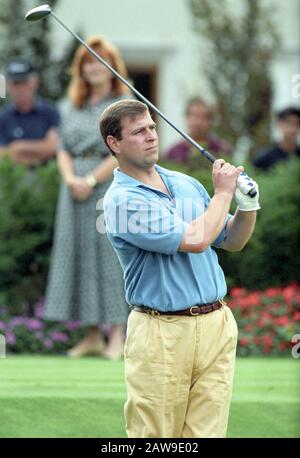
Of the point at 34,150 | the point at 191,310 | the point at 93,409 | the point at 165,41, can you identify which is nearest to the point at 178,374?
the point at 191,310

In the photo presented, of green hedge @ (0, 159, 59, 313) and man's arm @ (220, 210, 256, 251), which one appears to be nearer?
man's arm @ (220, 210, 256, 251)

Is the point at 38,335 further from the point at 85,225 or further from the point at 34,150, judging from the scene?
the point at 34,150

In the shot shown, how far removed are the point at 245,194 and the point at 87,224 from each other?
4.92 m

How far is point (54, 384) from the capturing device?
8312 mm

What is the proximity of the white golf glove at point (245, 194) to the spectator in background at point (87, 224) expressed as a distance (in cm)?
433

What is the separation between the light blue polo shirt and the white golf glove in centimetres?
16

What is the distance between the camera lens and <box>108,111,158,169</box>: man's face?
20.1 ft

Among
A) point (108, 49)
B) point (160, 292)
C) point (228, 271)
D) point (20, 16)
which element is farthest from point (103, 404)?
point (20, 16)

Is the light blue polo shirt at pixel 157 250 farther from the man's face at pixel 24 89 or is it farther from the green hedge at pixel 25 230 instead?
the man's face at pixel 24 89

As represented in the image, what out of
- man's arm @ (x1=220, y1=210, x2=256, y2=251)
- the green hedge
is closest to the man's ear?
man's arm @ (x1=220, y1=210, x2=256, y2=251)

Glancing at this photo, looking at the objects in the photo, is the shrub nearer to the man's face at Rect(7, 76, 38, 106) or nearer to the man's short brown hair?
the man's face at Rect(7, 76, 38, 106)

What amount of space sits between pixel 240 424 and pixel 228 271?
14.9ft

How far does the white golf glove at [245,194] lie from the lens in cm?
608
